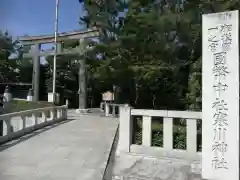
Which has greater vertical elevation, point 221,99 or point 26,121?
point 221,99

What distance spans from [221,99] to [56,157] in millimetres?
4064

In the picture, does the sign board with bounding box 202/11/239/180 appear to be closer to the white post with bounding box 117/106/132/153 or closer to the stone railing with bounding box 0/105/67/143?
the white post with bounding box 117/106/132/153

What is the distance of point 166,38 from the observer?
1134 cm

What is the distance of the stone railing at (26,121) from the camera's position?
29.3 ft

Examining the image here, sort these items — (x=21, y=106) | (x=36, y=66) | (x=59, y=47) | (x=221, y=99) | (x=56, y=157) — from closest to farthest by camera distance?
(x=221, y=99)
(x=56, y=157)
(x=21, y=106)
(x=59, y=47)
(x=36, y=66)

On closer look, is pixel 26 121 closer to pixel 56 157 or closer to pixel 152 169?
pixel 56 157

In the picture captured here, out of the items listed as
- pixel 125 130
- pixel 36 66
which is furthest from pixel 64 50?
pixel 125 130

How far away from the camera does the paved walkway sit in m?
6.28

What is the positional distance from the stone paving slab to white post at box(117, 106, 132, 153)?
19cm

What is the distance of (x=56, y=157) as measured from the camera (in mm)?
7438

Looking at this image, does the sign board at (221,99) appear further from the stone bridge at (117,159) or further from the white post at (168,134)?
the white post at (168,134)

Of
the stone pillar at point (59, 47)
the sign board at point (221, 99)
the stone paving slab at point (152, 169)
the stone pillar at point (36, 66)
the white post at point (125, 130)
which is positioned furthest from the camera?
the stone pillar at point (36, 66)

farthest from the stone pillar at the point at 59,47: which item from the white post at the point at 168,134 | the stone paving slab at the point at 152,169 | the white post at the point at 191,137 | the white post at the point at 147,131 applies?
the white post at the point at 191,137

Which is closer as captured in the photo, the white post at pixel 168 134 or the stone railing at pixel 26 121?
the white post at pixel 168 134
